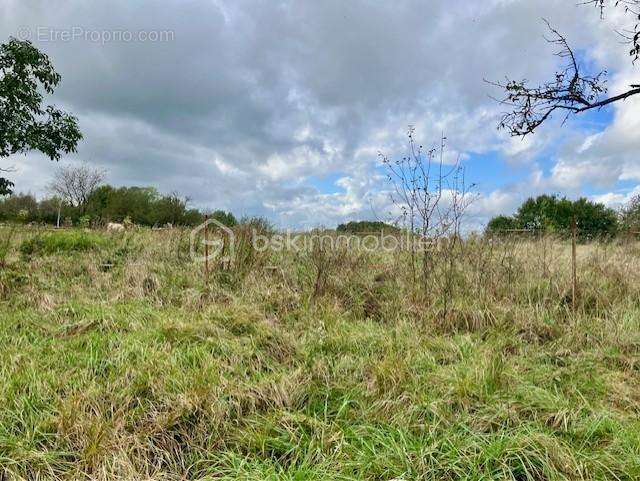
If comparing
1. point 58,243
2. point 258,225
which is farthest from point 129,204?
point 258,225

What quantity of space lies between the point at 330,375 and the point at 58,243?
7739mm

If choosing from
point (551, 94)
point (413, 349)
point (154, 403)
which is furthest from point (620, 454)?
point (154, 403)

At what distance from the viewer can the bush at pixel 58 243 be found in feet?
26.2

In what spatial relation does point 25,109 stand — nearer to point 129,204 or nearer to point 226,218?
point 226,218

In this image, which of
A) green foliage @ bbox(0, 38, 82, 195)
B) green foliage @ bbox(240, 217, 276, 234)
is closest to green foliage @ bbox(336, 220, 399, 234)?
green foliage @ bbox(240, 217, 276, 234)

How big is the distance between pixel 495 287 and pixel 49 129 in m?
7.55

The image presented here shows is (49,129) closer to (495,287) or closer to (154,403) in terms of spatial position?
(154,403)

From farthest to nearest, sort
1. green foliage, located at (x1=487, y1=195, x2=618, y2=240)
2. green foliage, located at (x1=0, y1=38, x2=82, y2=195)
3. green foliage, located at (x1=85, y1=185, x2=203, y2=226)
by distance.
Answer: green foliage, located at (x1=85, y1=185, x2=203, y2=226), green foliage, located at (x1=487, y1=195, x2=618, y2=240), green foliage, located at (x1=0, y1=38, x2=82, y2=195)

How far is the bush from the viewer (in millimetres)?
7984

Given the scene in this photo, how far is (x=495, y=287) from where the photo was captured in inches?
207

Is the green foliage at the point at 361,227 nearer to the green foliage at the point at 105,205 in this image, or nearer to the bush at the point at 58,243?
the bush at the point at 58,243

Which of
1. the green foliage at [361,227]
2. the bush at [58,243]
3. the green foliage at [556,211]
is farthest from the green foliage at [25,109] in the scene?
the green foliage at [556,211]

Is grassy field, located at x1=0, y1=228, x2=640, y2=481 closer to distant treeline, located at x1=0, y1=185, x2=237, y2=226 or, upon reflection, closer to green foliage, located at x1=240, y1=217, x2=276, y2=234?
green foliage, located at x1=240, y1=217, x2=276, y2=234

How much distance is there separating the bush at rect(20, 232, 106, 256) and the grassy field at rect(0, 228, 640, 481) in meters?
2.06
